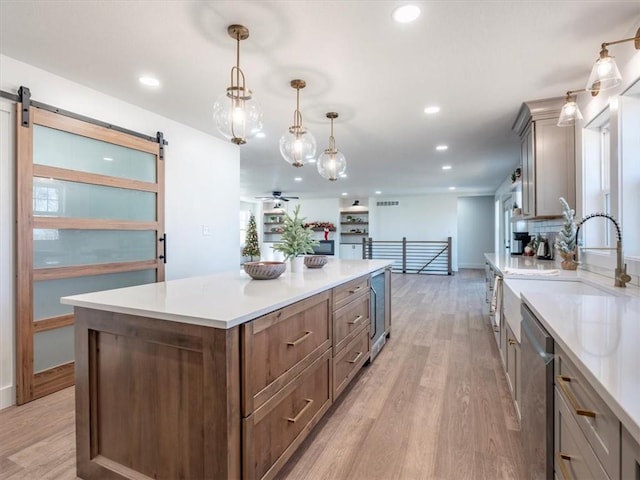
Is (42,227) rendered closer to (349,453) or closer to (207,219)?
(207,219)

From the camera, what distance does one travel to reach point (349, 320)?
95.6 inches

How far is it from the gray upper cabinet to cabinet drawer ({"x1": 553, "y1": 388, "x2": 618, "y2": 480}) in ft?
8.50

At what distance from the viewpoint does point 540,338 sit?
4.14 feet

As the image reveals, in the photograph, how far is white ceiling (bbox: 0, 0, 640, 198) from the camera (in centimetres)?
186

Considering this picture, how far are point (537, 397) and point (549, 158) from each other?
2.61 metres

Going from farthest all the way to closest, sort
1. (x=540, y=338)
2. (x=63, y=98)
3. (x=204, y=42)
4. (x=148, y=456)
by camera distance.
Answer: (x=63, y=98)
(x=204, y=42)
(x=148, y=456)
(x=540, y=338)

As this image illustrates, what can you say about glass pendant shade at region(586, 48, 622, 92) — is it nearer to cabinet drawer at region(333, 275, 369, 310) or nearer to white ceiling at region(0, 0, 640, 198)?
white ceiling at region(0, 0, 640, 198)

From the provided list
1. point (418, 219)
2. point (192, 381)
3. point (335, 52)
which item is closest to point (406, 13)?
point (335, 52)

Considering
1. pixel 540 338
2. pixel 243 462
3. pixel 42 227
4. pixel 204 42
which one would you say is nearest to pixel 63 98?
pixel 42 227

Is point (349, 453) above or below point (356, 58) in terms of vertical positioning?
below

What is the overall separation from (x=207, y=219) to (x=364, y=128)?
7.17 feet

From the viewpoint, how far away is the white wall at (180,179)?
7.70 feet

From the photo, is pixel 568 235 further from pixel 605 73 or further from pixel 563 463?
pixel 563 463

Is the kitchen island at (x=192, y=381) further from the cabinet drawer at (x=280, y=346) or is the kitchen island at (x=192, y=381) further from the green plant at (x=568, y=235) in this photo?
the green plant at (x=568, y=235)
